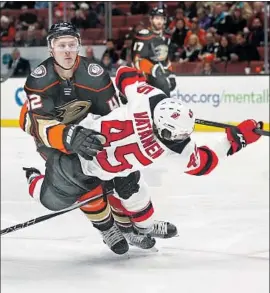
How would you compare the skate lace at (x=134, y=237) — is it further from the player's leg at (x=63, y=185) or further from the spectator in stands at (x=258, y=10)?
the spectator in stands at (x=258, y=10)

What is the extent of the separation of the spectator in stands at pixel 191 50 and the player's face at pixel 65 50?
1.84 meters

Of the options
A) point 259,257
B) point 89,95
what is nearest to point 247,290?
point 259,257

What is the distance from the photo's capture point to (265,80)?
6613mm

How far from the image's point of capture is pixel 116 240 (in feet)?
7.85

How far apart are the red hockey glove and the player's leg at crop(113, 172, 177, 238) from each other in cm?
30

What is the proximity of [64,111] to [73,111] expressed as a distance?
0.02 m

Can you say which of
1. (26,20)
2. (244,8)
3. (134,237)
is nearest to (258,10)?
(244,8)

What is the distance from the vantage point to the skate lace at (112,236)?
2.38 metres

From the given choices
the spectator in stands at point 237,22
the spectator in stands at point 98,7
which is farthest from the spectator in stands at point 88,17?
the spectator in stands at point 237,22

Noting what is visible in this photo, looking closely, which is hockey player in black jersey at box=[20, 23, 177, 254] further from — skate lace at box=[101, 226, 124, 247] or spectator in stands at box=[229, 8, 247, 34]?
spectator in stands at box=[229, 8, 247, 34]

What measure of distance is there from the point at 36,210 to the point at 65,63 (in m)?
2.00

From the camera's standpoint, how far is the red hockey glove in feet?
6.24

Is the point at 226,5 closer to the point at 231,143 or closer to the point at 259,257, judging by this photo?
the point at 259,257

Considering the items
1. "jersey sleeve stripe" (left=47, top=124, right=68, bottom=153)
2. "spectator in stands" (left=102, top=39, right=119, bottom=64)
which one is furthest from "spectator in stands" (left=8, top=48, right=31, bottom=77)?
"jersey sleeve stripe" (left=47, top=124, right=68, bottom=153)
